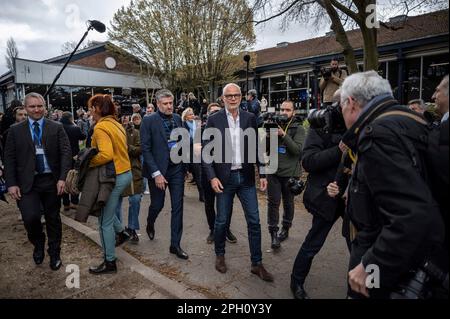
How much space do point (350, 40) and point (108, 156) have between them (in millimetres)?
18309

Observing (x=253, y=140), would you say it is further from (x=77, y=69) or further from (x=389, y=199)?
(x=77, y=69)

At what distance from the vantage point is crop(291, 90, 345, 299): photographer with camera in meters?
2.98

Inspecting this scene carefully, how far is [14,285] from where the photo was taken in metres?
3.57

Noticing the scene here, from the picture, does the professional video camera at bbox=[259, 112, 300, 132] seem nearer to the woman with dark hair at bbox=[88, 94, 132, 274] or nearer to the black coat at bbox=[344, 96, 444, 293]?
the woman with dark hair at bbox=[88, 94, 132, 274]

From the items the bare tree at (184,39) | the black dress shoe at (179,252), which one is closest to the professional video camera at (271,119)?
the black dress shoe at (179,252)

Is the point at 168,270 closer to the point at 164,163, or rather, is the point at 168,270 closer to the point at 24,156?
A: the point at 164,163

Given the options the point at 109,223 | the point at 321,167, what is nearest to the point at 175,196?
the point at 109,223

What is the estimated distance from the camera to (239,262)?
13.2 feet

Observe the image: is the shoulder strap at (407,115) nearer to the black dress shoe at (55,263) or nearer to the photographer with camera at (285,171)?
the photographer with camera at (285,171)

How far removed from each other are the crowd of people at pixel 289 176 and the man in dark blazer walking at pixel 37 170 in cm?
1

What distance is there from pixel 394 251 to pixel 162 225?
4.32 metres

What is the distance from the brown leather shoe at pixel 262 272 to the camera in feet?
11.6

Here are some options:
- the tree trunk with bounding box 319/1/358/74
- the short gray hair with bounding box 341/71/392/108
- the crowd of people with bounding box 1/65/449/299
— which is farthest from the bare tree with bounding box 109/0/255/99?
the short gray hair with bounding box 341/71/392/108
